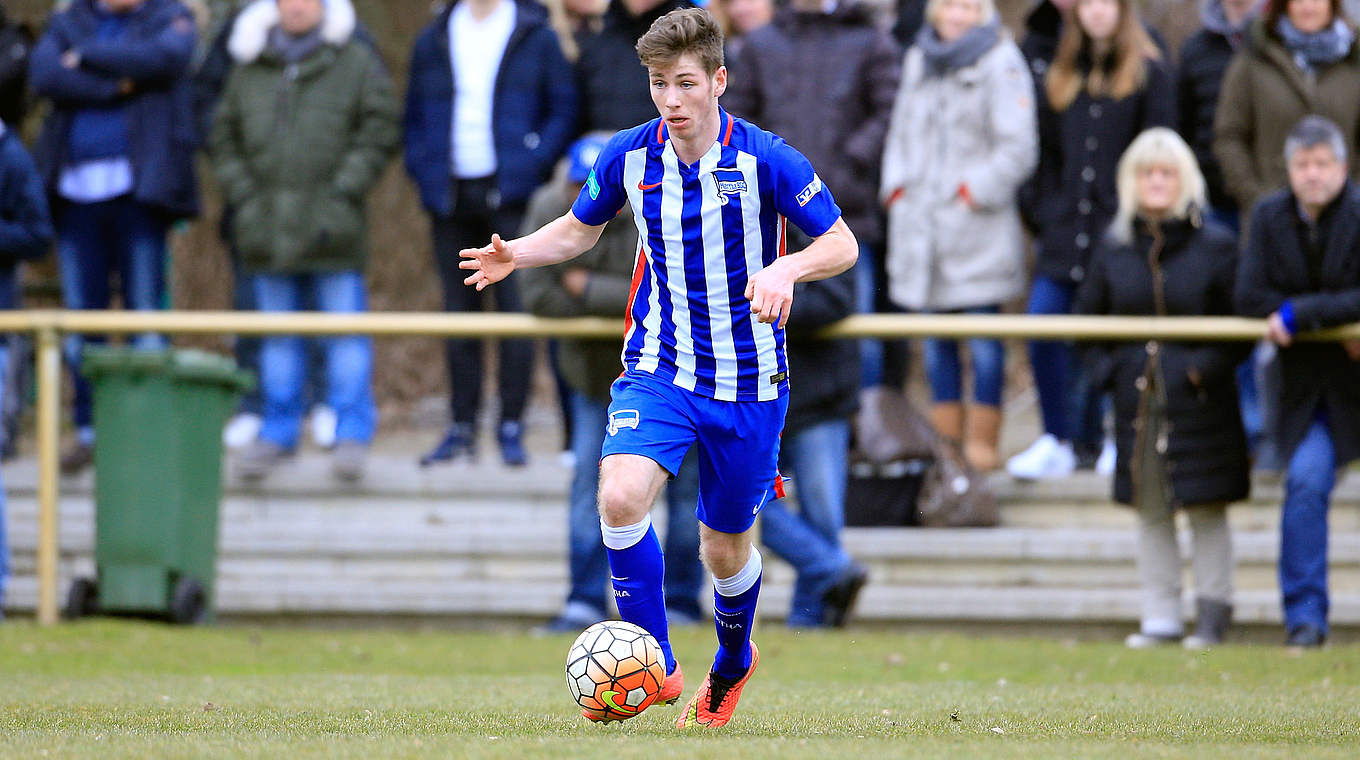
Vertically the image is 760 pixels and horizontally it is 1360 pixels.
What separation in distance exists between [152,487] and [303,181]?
225 centimetres

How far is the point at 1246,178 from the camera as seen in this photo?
10828mm

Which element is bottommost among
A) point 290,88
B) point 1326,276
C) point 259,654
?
point 259,654

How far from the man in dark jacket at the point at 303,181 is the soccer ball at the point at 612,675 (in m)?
5.97

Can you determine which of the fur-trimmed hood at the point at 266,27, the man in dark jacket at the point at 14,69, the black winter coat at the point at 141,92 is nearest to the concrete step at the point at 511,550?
the black winter coat at the point at 141,92

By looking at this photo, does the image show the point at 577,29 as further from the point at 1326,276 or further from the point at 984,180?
the point at 1326,276

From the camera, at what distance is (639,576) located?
604 centimetres

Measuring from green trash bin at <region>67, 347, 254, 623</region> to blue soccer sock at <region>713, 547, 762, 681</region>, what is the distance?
16.0ft

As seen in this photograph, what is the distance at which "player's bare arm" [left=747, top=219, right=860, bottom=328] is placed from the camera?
5.54 meters

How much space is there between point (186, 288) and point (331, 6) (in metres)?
4.70

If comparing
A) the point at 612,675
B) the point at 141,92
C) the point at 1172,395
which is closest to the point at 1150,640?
the point at 1172,395

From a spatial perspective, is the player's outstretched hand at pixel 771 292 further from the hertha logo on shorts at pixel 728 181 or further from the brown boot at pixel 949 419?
the brown boot at pixel 949 419

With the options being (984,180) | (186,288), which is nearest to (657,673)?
(984,180)

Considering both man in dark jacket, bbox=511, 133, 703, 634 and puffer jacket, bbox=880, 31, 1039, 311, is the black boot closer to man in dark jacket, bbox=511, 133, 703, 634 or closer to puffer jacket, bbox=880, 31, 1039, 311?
puffer jacket, bbox=880, 31, 1039, 311

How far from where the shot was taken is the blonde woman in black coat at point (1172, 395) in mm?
9750
